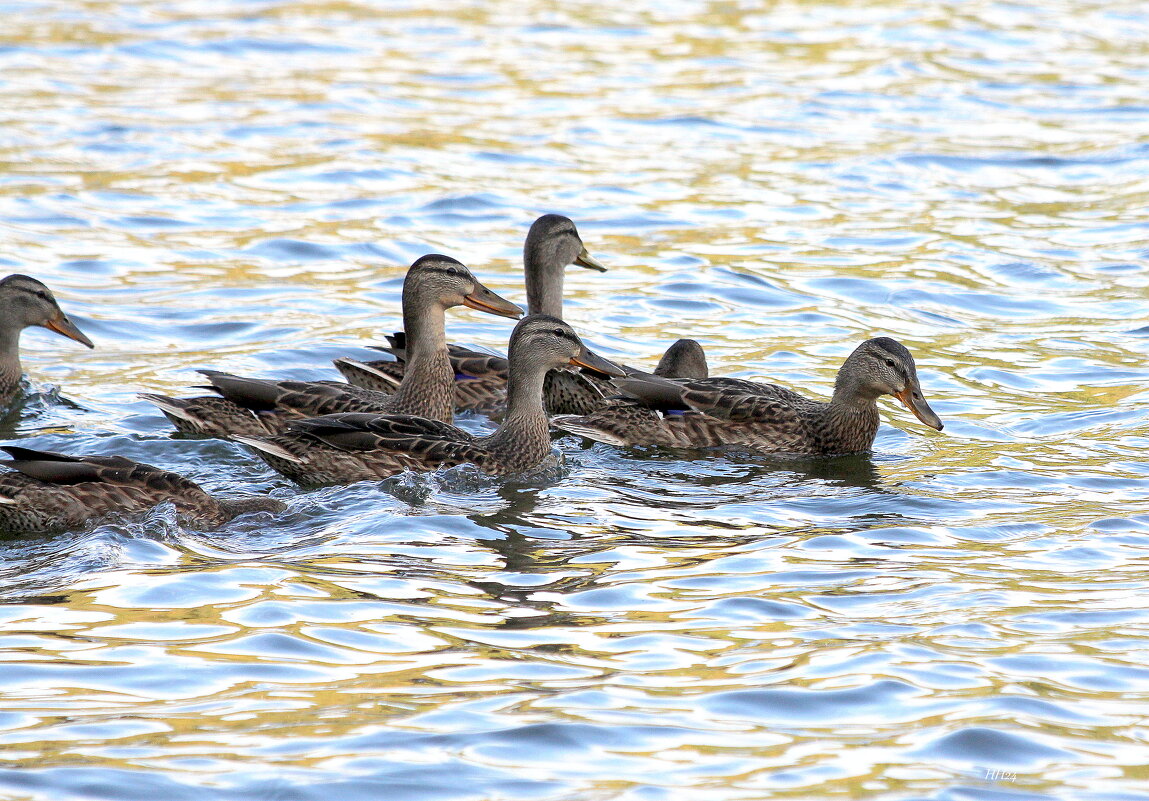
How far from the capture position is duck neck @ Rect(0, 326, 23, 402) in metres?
12.1

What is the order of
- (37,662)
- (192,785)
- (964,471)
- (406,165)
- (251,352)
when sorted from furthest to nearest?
(406,165)
(251,352)
(964,471)
(37,662)
(192,785)

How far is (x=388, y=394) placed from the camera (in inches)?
461

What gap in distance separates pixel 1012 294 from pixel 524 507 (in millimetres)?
6727

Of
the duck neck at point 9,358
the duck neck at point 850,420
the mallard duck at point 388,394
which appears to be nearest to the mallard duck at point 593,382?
the mallard duck at point 388,394

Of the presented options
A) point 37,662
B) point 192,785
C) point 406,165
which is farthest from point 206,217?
point 192,785

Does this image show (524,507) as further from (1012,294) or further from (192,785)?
(1012,294)

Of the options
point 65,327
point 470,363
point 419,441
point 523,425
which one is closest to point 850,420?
point 523,425

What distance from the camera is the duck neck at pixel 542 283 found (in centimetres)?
1261

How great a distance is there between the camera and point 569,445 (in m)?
11.2

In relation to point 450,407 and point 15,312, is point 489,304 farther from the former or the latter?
point 15,312

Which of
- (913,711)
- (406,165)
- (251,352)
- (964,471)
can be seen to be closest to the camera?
(913,711)

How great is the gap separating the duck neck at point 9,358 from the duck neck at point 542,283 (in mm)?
3806

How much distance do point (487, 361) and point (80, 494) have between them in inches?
153

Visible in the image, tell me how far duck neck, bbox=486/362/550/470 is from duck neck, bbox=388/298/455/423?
0.85 m
